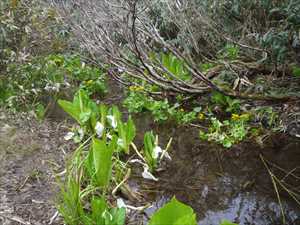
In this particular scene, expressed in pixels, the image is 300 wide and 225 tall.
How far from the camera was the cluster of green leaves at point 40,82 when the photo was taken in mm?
4629

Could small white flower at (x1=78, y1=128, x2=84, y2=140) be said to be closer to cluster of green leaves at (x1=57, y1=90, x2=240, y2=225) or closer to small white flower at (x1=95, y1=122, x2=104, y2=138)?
cluster of green leaves at (x1=57, y1=90, x2=240, y2=225)

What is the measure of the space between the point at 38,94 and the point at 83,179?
7.96 feet

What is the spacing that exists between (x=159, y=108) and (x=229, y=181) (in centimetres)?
148

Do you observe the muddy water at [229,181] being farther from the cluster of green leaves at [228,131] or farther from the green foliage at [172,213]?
the green foliage at [172,213]

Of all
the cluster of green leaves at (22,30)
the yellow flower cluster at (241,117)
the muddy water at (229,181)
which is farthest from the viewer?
the cluster of green leaves at (22,30)

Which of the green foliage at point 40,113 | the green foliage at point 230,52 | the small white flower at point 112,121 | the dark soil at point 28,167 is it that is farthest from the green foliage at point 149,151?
the green foliage at point 230,52

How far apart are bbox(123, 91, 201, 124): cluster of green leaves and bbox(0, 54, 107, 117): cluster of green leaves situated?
82 centimetres

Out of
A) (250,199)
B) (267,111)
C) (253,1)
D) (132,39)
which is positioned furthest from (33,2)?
(250,199)

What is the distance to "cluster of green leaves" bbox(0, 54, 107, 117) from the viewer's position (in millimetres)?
4629

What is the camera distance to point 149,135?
3164 millimetres

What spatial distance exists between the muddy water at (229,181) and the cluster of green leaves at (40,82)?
1.61 metres

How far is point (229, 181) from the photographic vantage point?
308 centimetres

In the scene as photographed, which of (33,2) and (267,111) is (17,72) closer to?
(33,2)

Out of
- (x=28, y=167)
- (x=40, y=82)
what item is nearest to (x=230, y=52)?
(x=40, y=82)
